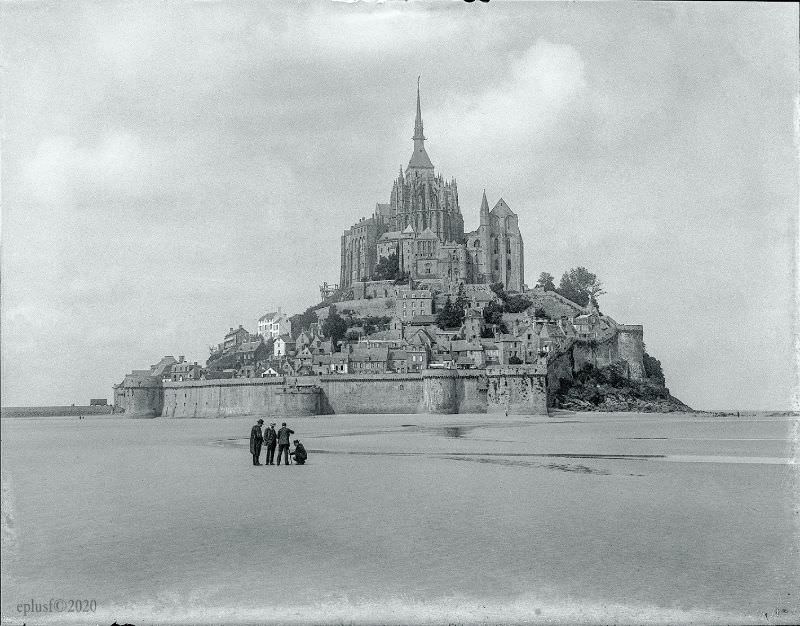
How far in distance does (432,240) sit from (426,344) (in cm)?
2028

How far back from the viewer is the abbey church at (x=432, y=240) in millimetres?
71000

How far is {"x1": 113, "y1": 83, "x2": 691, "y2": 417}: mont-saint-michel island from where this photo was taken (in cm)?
4653

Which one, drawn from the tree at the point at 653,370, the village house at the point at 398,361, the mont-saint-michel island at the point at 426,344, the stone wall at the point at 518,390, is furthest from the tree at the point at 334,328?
the tree at the point at 653,370

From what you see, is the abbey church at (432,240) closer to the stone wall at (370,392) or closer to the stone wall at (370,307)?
the stone wall at (370,307)

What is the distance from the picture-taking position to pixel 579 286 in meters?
69.8

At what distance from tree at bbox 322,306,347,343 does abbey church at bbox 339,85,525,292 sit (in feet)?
33.9

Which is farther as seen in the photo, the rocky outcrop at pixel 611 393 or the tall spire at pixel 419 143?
the rocky outcrop at pixel 611 393

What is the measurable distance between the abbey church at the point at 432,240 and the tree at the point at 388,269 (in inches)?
21.4

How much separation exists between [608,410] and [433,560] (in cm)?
4293

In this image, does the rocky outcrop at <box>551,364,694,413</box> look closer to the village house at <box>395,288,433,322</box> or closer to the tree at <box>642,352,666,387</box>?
the tree at <box>642,352,666,387</box>

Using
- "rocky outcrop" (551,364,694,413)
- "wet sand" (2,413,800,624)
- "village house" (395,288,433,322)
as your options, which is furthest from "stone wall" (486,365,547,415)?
"wet sand" (2,413,800,624)

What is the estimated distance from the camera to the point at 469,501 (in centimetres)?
1125

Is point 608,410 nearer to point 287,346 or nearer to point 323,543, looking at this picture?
point 287,346

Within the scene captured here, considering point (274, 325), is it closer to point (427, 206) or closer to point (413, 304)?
point (413, 304)
